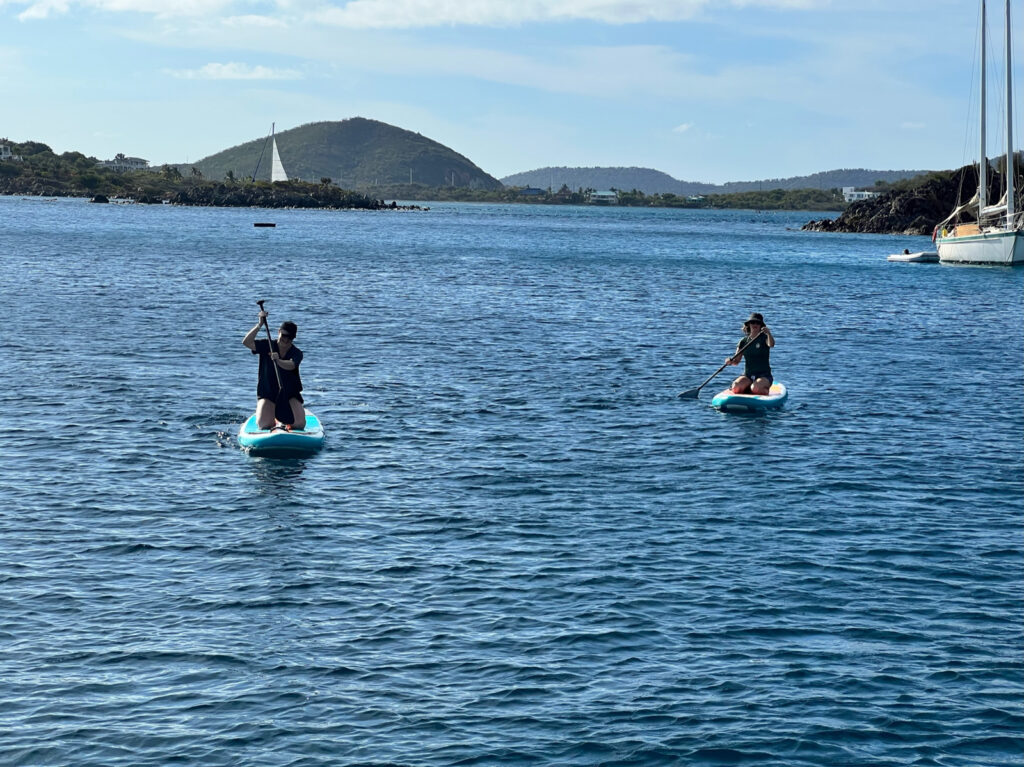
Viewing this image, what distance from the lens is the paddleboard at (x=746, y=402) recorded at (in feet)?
101

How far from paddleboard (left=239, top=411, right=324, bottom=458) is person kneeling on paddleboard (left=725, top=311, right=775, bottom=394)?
11.1m

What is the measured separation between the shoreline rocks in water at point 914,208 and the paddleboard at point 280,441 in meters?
149

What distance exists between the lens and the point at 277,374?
2433cm

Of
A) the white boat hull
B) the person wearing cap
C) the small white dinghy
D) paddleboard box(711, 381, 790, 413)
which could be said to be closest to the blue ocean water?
paddleboard box(711, 381, 790, 413)

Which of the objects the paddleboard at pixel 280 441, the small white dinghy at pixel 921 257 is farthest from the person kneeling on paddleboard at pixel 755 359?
the small white dinghy at pixel 921 257

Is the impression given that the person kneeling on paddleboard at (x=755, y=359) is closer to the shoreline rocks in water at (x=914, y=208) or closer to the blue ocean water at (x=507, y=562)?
the blue ocean water at (x=507, y=562)

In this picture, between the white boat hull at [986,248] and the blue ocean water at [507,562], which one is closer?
the blue ocean water at [507,562]

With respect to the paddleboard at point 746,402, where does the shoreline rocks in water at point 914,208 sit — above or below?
above

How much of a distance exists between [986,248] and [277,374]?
8184 cm

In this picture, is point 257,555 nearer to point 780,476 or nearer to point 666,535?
point 666,535

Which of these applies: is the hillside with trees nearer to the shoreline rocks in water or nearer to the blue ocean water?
the shoreline rocks in water

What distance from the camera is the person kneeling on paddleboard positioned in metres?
30.0

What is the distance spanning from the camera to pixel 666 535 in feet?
65.9

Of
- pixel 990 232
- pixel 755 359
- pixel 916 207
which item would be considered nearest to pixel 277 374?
pixel 755 359
